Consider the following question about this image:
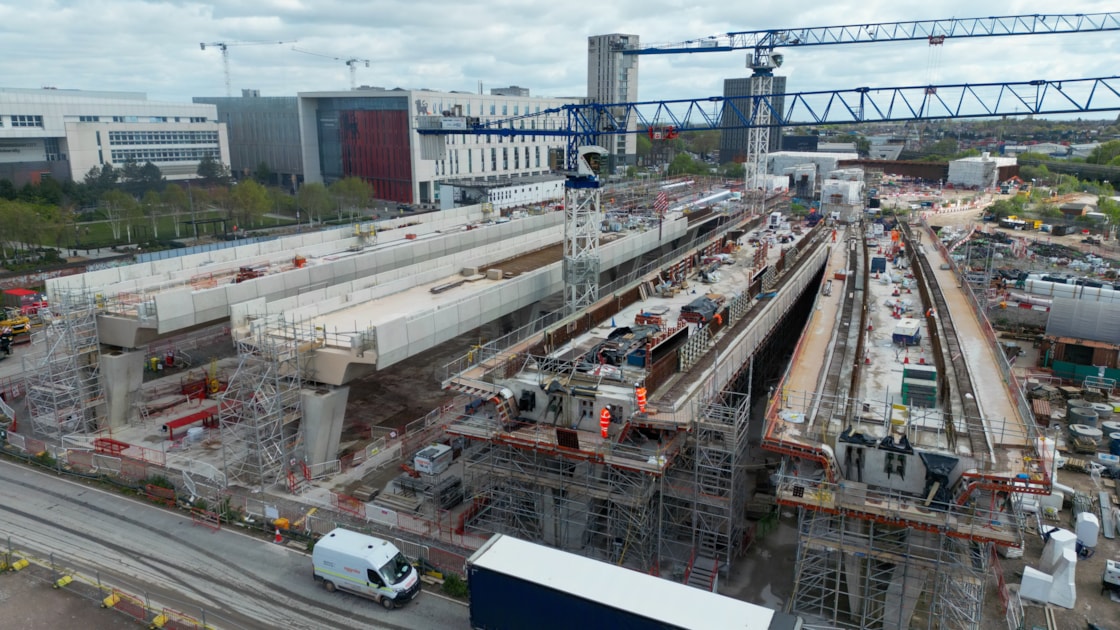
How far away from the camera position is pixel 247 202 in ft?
253

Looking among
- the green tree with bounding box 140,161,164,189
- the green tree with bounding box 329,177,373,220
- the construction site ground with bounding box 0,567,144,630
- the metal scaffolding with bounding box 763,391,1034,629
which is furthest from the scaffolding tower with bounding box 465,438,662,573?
the green tree with bounding box 140,161,164,189

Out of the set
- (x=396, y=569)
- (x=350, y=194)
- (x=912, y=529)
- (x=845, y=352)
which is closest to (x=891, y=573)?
(x=912, y=529)

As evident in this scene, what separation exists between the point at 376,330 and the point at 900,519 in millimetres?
17096

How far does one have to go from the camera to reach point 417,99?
3642 inches

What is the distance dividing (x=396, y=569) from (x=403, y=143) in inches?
3304

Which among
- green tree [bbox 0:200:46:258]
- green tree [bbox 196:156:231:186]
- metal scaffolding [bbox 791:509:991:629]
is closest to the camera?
metal scaffolding [bbox 791:509:991:629]

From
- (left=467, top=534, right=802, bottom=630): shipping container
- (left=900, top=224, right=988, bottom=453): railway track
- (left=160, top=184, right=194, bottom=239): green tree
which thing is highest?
(left=160, top=184, right=194, bottom=239): green tree

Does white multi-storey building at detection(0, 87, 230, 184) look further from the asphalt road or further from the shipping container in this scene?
the shipping container

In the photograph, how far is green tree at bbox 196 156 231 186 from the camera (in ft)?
332

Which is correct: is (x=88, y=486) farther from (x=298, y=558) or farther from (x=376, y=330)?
(x=376, y=330)

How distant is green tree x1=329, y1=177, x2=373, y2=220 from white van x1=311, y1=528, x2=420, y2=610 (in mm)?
72858

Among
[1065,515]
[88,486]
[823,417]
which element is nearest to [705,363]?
[823,417]

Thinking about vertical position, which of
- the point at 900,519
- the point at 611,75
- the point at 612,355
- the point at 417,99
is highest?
the point at 611,75

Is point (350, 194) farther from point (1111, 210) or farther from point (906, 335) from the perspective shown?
point (1111, 210)
